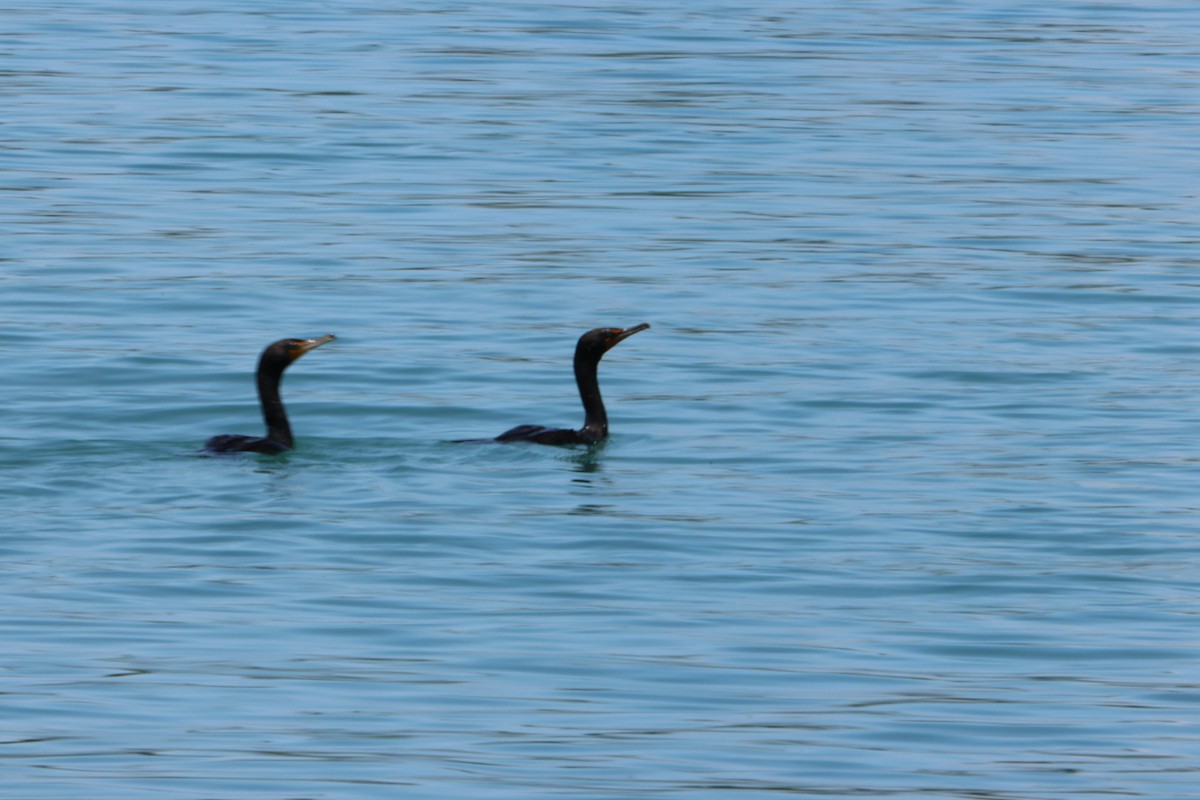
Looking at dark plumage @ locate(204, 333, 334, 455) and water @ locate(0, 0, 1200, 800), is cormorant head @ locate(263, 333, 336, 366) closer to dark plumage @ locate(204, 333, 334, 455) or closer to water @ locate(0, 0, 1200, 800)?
dark plumage @ locate(204, 333, 334, 455)

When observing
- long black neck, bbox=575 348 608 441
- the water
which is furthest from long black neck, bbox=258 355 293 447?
long black neck, bbox=575 348 608 441

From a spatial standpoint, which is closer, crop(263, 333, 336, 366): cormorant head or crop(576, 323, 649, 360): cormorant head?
crop(263, 333, 336, 366): cormorant head

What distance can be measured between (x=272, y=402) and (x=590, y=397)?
1.86 meters

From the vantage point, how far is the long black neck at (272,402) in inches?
572

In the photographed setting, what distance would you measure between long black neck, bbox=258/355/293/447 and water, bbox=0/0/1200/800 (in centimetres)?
29

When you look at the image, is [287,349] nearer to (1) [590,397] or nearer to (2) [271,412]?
(2) [271,412]

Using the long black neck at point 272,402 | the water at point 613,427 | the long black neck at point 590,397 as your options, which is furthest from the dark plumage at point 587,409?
the long black neck at point 272,402

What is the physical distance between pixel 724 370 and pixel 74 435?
4.44 m

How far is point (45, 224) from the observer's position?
21.7 meters

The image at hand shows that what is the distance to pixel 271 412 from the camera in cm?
1459

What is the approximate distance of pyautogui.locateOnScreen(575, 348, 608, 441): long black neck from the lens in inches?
590

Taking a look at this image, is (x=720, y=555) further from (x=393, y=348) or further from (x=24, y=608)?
(x=393, y=348)

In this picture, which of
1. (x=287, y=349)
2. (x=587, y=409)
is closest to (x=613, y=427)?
(x=587, y=409)

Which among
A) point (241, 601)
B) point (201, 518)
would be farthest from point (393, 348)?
point (241, 601)
